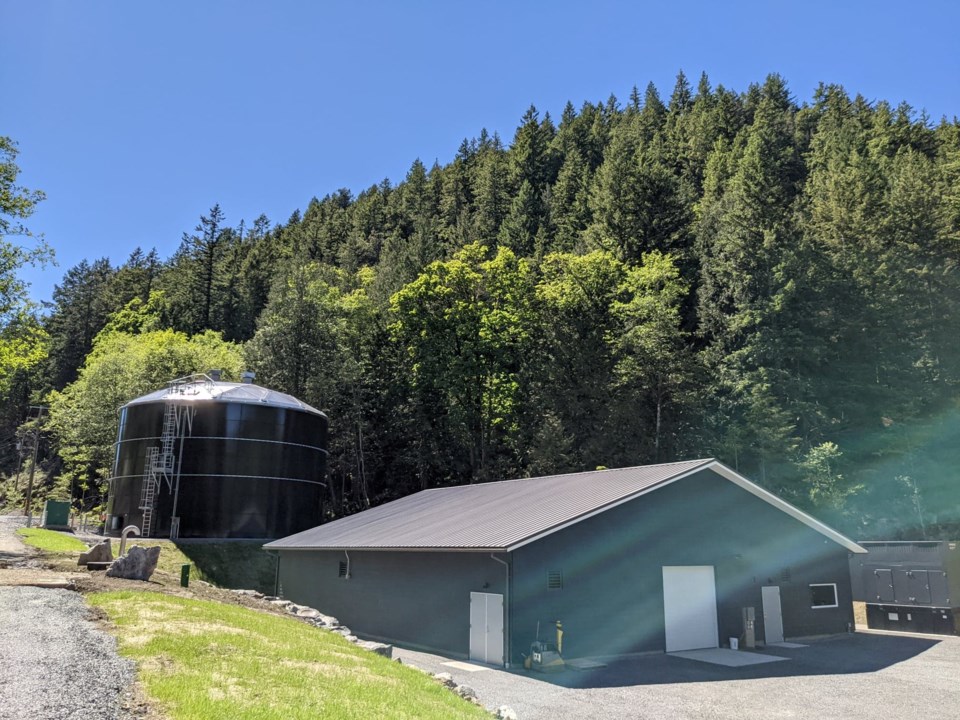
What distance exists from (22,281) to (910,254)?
4383cm

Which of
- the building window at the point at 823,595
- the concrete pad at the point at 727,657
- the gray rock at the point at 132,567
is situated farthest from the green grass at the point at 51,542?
the building window at the point at 823,595

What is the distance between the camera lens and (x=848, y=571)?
22031 millimetres

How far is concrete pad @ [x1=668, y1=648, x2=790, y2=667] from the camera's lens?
16328 millimetres

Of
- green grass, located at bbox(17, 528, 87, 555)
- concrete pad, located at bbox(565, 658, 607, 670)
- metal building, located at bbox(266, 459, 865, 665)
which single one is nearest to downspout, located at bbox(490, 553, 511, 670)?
metal building, located at bbox(266, 459, 865, 665)

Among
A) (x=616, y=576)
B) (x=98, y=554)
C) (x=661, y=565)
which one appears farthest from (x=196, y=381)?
(x=661, y=565)

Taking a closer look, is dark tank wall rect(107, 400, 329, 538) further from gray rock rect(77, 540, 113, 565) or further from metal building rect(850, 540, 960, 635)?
metal building rect(850, 540, 960, 635)

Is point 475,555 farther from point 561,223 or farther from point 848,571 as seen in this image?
point 561,223

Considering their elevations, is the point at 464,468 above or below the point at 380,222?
below

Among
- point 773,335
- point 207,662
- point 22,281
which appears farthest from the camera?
point 773,335

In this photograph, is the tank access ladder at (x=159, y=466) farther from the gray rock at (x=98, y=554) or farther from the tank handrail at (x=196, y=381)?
the gray rock at (x=98, y=554)

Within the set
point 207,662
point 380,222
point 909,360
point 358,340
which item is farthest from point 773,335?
point 380,222

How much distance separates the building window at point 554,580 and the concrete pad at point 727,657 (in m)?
3.84

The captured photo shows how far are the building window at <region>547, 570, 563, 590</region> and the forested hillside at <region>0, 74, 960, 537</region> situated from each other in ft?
65.5

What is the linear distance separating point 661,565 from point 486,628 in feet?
17.3
